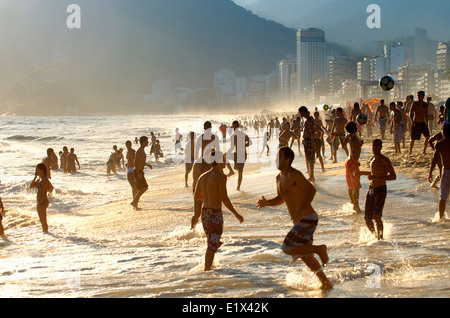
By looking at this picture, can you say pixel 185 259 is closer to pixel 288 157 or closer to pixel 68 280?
pixel 68 280

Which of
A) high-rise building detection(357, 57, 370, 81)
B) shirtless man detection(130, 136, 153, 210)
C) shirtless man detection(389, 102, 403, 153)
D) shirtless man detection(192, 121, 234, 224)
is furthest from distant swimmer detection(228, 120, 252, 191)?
high-rise building detection(357, 57, 370, 81)

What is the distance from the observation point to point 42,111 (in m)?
182

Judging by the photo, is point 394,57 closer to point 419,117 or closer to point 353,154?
point 419,117

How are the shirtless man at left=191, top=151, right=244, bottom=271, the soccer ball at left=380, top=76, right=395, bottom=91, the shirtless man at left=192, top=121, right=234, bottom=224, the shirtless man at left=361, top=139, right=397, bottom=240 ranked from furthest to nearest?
the soccer ball at left=380, top=76, right=395, bottom=91 → the shirtless man at left=192, top=121, right=234, bottom=224 → the shirtless man at left=361, top=139, right=397, bottom=240 → the shirtless man at left=191, top=151, right=244, bottom=271

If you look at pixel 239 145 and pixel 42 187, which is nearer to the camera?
pixel 42 187

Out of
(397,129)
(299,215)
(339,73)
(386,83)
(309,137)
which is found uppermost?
(339,73)

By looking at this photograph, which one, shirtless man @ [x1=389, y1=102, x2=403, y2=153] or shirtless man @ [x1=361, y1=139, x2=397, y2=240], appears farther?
shirtless man @ [x1=389, y1=102, x2=403, y2=153]

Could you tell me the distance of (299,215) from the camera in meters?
4.69

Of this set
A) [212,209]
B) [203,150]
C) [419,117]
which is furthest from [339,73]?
[212,209]

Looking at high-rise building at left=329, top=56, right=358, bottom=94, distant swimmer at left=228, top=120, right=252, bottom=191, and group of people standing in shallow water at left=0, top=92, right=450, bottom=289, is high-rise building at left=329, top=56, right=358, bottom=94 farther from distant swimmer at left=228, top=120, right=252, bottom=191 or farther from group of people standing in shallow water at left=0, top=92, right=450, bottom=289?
group of people standing in shallow water at left=0, top=92, right=450, bottom=289

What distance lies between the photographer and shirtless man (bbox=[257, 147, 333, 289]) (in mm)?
4645

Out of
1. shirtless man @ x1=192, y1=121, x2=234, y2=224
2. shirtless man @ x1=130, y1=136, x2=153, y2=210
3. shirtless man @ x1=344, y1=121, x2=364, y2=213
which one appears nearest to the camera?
shirtless man @ x1=344, y1=121, x2=364, y2=213

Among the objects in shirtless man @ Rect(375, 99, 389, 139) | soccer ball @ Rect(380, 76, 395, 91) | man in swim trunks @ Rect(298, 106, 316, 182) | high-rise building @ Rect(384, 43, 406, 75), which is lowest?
man in swim trunks @ Rect(298, 106, 316, 182)

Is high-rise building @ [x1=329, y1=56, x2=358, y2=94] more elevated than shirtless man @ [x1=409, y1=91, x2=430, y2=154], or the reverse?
high-rise building @ [x1=329, y1=56, x2=358, y2=94]
